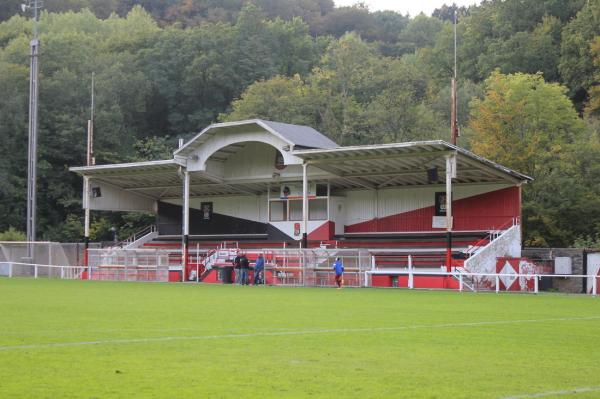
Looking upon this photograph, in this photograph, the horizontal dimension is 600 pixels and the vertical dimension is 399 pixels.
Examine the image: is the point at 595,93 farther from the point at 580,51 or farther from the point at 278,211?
the point at 278,211

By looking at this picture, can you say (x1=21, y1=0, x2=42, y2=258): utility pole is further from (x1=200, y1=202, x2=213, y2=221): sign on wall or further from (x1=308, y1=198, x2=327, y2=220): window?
(x1=308, y1=198, x2=327, y2=220): window

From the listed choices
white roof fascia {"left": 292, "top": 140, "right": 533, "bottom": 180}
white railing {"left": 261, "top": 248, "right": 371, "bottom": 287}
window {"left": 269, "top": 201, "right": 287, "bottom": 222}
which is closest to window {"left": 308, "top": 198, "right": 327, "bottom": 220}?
window {"left": 269, "top": 201, "right": 287, "bottom": 222}

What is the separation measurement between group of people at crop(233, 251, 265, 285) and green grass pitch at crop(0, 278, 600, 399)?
20.0 metres

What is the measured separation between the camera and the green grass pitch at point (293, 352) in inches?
380

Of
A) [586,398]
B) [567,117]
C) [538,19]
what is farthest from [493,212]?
[538,19]

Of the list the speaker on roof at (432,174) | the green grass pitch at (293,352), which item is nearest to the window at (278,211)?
the speaker on roof at (432,174)

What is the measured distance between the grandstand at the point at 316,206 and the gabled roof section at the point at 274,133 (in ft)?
0.33

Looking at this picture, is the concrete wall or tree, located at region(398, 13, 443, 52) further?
tree, located at region(398, 13, 443, 52)

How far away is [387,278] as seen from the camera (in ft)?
137

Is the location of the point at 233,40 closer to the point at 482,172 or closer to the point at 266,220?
the point at 266,220

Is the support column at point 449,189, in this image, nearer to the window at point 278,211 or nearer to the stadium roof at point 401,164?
the stadium roof at point 401,164

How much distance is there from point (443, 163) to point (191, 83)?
47.5m

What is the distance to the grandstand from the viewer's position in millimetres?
43188

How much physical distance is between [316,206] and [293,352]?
4000 cm
